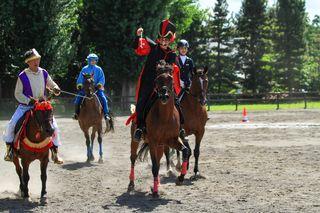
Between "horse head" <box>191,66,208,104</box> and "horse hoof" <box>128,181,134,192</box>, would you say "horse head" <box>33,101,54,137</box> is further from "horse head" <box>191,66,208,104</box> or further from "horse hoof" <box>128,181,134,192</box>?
"horse head" <box>191,66,208,104</box>

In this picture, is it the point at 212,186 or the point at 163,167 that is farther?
the point at 163,167

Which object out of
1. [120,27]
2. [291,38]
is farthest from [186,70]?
[291,38]

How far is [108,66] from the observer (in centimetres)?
3816

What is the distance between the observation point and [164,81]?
8898 mm

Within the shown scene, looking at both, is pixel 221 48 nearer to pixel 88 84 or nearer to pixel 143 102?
pixel 88 84

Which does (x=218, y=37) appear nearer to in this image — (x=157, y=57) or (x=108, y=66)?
(x=108, y=66)

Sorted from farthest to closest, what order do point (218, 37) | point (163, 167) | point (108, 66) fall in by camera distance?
point (218, 37), point (108, 66), point (163, 167)

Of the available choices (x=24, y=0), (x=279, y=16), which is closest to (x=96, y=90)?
(x=24, y=0)

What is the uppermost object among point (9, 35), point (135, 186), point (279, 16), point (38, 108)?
point (279, 16)

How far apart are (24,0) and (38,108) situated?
28263mm

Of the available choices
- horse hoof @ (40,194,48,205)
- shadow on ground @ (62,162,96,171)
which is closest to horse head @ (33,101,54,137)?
horse hoof @ (40,194,48,205)

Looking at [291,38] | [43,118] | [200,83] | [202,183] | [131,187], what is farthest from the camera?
[291,38]

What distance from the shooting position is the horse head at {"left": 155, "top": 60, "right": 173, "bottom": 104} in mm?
8797

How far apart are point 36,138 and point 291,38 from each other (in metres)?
61.7
